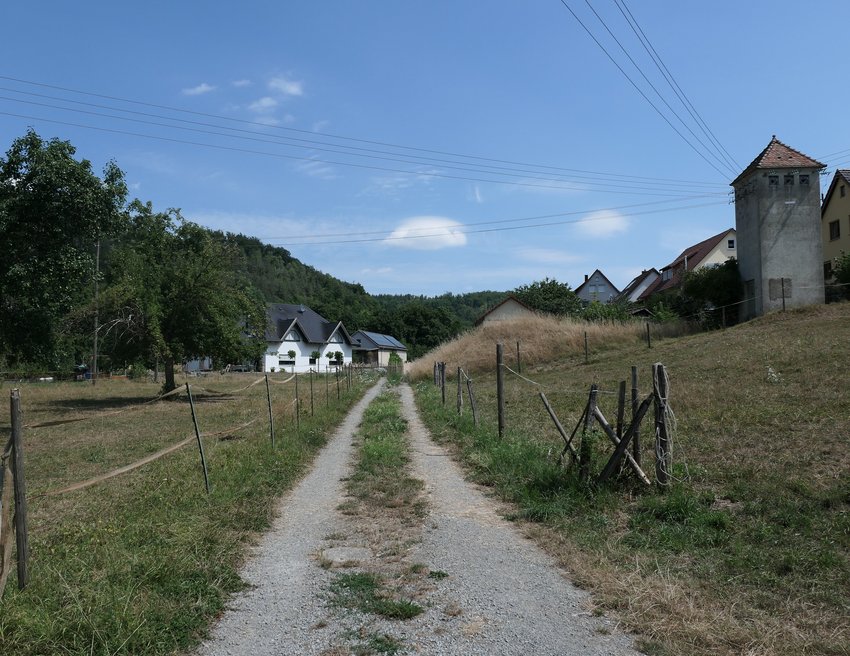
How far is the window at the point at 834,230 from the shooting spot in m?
40.8

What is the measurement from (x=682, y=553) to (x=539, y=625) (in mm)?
2221

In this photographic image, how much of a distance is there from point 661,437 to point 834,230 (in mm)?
41381

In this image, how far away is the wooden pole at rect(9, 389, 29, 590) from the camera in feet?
15.8

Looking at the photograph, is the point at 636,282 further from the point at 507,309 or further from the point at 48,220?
the point at 48,220

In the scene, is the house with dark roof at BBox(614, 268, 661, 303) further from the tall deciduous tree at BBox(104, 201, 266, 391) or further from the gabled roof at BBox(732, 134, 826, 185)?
the tall deciduous tree at BBox(104, 201, 266, 391)

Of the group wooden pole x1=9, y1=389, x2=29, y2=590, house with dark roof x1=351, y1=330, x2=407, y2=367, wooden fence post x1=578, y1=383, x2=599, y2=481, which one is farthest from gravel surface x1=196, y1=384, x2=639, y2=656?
house with dark roof x1=351, y1=330, x2=407, y2=367

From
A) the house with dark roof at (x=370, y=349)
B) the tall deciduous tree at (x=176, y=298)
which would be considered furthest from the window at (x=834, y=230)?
the house with dark roof at (x=370, y=349)

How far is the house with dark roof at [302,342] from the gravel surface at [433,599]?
6744 centimetres

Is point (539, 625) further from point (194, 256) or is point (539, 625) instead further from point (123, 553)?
point (194, 256)

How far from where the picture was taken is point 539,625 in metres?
4.52

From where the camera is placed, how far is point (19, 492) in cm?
497

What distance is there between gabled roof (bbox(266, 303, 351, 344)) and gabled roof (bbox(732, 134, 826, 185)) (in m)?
53.1

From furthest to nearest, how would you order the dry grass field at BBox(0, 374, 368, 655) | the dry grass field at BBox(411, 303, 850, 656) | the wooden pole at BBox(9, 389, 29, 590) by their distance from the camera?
1. the wooden pole at BBox(9, 389, 29, 590)
2. the dry grass field at BBox(411, 303, 850, 656)
3. the dry grass field at BBox(0, 374, 368, 655)

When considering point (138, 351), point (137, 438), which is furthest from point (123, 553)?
point (138, 351)
